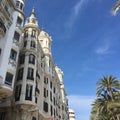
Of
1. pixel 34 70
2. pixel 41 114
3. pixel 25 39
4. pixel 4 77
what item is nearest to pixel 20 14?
pixel 25 39

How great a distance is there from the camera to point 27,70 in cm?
3731

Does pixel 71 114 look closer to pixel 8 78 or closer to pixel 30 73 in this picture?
pixel 30 73

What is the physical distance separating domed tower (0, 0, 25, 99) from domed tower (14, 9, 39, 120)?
4848 millimetres

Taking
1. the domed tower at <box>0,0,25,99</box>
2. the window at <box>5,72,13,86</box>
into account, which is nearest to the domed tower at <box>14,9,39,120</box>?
the domed tower at <box>0,0,25,99</box>

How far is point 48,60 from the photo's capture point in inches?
2035

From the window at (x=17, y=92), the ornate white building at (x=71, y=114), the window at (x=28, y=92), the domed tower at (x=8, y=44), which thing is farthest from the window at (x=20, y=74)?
the ornate white building at (x=71, y=114)

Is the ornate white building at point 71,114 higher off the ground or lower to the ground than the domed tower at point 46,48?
lower

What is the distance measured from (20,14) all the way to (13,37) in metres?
7.27

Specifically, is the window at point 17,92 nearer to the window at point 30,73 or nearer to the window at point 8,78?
the window at point 30,73

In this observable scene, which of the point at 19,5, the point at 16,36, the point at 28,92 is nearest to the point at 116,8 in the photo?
the point at 16,36

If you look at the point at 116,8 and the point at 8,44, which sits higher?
the point at 8,44

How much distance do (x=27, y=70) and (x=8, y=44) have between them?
8410 millimetres

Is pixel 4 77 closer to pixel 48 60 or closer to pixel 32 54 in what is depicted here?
pixel 32 54

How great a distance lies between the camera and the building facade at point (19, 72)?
29.1 meters
